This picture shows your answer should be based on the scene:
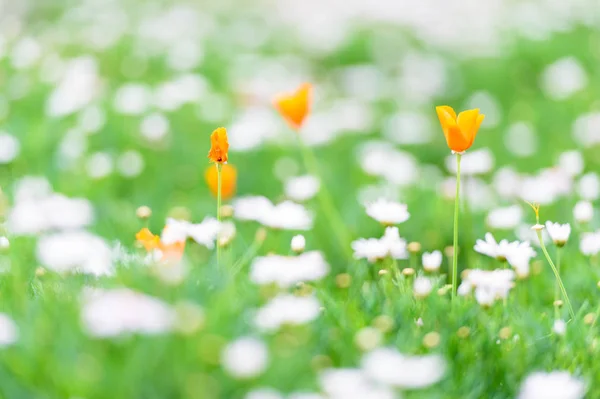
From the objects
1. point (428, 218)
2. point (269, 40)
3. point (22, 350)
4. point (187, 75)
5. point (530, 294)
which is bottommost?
point (269, 40)

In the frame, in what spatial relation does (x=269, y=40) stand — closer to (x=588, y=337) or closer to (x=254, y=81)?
(x=254, y=81)

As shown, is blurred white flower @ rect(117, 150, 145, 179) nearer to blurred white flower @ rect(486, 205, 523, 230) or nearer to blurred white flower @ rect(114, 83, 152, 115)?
blurred white flower @ rect(114, 83, 152, 115)

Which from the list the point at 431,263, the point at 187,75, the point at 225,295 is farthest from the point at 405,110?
the point at 225,295

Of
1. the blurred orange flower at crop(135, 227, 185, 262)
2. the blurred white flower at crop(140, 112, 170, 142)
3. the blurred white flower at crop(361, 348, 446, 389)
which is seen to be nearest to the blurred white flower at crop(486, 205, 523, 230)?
the blurred orange flower at crop(135, 227, 185, 262)

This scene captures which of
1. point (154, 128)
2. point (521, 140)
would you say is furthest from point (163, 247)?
point (521, 140)

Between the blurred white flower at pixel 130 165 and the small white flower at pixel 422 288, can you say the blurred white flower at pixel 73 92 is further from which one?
the small white flower at pixel 422 288
